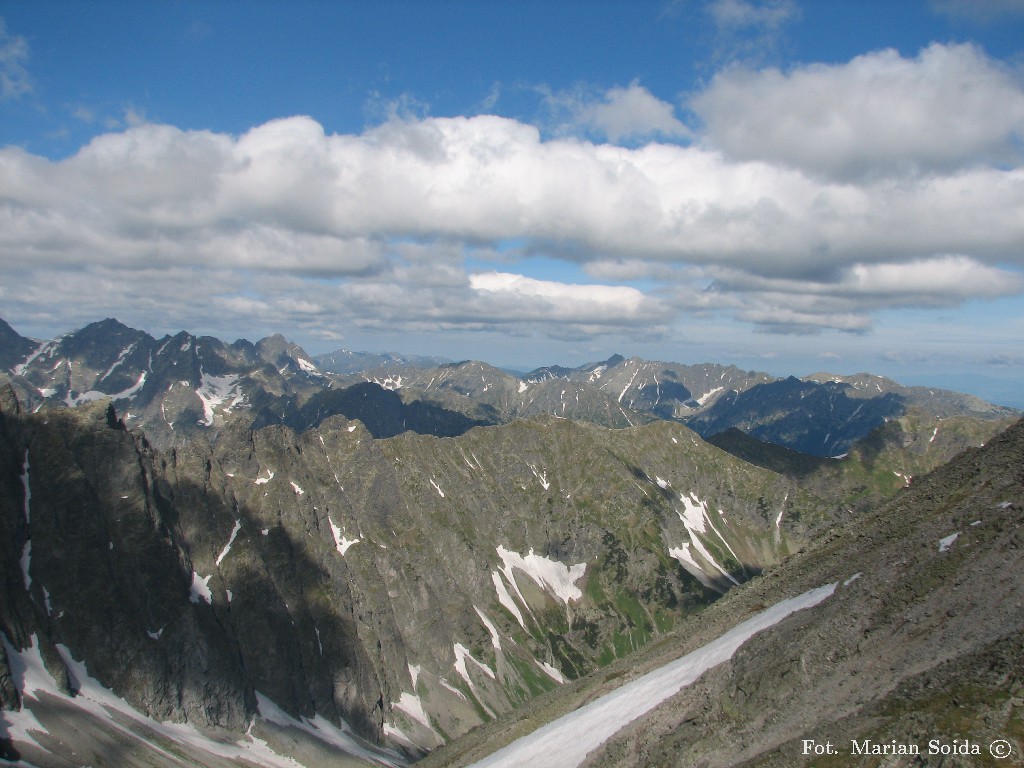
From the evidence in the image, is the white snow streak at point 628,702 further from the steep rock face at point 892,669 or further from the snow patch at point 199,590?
the snow patch at point 199,590

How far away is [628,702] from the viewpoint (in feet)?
249

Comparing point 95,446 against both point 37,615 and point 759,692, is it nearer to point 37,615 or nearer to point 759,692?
point 37,615

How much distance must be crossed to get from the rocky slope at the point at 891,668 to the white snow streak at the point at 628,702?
3.70 metres

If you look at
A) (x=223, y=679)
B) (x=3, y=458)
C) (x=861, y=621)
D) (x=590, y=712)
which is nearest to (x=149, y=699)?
(x=223, y=679)

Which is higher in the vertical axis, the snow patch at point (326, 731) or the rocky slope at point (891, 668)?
the rocky slope at point (891, 668)

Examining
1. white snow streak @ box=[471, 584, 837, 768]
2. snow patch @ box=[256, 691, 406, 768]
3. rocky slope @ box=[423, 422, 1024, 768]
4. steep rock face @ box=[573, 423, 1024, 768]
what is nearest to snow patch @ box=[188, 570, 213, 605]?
snow patch @ box=[256, 691, 406, 768]

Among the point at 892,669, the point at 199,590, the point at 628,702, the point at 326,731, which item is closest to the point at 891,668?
the point at 892,669

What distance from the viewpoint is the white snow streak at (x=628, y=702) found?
6975cm

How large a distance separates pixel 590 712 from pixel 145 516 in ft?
495

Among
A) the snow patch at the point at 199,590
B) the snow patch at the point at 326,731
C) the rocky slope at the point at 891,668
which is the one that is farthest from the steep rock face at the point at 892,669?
the snow patch at the point at 199,590

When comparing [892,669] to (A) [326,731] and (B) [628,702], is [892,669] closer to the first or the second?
(B) [628,702]

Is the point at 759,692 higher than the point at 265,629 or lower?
higher

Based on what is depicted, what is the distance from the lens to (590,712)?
82.6 meters

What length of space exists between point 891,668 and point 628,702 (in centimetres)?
3521
